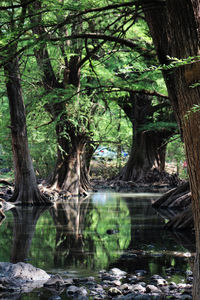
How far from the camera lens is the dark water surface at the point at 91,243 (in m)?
7.36

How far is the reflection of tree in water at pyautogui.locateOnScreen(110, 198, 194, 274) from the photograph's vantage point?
24.4 feet

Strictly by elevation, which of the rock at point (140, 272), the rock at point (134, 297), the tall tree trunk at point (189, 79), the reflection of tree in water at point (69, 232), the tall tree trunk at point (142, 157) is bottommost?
the rock at point (134, 297)

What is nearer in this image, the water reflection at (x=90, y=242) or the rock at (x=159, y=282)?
the rock at (x=159, y=282)

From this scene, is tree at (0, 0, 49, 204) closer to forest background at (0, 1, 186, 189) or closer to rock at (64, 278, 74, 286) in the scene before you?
forest background at (0, 1, 186, 189)

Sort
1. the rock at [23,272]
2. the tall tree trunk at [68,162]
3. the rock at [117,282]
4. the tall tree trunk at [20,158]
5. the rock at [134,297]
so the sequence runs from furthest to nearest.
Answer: the tall tree trunk at [68,162] → the tall tree trunk at [20,158] → the rock at [23,272] → the rock at [117,282] → the rock at [134,297]

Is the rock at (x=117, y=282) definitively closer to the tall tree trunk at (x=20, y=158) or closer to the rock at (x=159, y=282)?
the rock at (x=159, y=282)

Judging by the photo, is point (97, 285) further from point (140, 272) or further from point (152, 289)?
point (140, 272)

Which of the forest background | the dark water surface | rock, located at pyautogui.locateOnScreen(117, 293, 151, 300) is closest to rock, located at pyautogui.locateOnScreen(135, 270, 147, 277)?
the dark water surface

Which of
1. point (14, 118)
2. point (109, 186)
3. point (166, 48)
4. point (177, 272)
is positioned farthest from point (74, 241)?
point (109, 186)

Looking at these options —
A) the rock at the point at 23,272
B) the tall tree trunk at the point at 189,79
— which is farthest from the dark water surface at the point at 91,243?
the tall tree trunk at the point at 189,79

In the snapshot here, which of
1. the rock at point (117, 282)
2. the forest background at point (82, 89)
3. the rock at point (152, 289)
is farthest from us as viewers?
the forest background at point (82, 89)

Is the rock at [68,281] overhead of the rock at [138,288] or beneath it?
overhead

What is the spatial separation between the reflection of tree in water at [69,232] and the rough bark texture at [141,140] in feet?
51.6

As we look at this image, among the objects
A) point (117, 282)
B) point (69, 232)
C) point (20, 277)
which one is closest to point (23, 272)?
point (20, 277)
